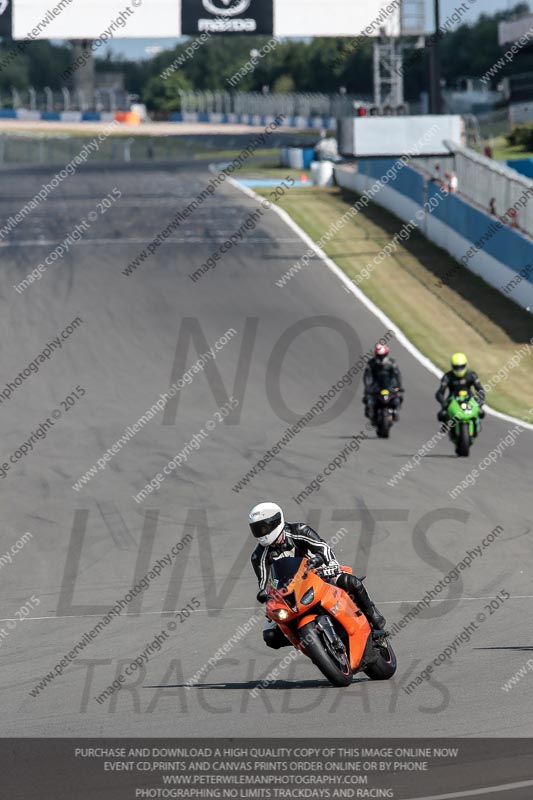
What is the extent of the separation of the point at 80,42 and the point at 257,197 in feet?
51.6

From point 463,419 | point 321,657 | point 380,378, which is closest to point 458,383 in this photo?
point 463,419

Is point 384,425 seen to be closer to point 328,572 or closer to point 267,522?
point 328,572

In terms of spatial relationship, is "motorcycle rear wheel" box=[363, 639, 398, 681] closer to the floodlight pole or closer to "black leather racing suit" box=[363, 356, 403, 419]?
"black leather racing suit" box=[363, 356, 403, 419]

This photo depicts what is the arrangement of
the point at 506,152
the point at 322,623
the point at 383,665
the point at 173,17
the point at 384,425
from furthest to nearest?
the point at 506,152, the point at 173,17, the point at 384,425, the point at 383,665, the point at 322,623

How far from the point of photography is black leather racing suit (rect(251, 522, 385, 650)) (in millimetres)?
9391

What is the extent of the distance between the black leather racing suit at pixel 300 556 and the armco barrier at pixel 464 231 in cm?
2079

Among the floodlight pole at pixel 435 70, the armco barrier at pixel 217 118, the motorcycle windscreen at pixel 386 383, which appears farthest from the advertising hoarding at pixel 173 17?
the armco barrier at pixel 217 118

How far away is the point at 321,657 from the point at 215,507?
7466 mm

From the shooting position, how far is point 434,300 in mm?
33062

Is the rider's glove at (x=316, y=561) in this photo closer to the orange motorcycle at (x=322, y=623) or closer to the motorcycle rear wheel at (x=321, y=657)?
the orange motorcycle at (x=322, y=623)

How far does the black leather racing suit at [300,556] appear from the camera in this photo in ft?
30.8

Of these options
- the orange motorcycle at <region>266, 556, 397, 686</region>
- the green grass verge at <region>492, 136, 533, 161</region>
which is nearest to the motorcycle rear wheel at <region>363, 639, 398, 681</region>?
the orange motorcycle at <region>266, 556, 397, 686</region>

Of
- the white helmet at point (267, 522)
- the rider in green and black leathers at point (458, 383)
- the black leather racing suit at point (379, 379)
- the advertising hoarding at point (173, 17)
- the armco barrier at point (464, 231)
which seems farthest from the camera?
the advertising hoarding at point (173, 17)

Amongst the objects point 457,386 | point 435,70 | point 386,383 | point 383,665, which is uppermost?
point 435,70
